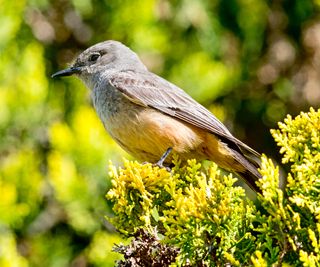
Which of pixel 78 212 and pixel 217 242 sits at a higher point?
pixel 78 212

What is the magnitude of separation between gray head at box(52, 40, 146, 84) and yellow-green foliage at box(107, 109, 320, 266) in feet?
8.83

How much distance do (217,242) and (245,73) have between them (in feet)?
15.5

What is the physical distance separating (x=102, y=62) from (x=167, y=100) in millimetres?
878

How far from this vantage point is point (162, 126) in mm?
5555

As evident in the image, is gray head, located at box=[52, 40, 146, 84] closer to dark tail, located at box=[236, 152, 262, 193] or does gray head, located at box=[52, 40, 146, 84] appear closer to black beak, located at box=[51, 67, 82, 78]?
black beak, located at box=[51, 67, 82, 78]

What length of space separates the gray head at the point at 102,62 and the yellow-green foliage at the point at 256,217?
2.69m

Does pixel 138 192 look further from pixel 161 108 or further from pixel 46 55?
pixel 46 55

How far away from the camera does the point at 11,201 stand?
19.3 feet

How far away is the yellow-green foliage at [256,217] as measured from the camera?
10.7ft

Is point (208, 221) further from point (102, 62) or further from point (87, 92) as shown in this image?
point (87, 92)

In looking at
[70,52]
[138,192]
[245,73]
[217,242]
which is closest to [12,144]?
[70,52]

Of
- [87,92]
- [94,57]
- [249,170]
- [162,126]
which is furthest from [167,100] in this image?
[87,92]

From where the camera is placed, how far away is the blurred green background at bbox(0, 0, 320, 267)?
618 cm

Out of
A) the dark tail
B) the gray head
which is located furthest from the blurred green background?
the dark tail
